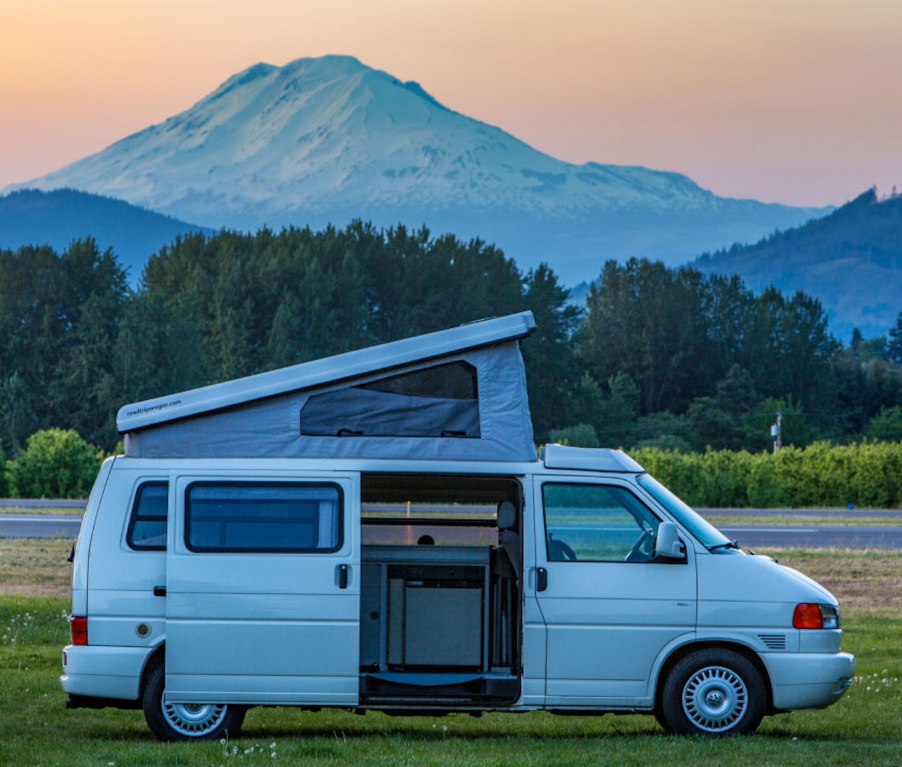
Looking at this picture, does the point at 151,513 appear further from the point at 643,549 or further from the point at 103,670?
the point at 643,549

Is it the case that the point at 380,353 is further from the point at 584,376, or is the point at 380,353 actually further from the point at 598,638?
the point at 584,376

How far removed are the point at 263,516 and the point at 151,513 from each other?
28.8 inches

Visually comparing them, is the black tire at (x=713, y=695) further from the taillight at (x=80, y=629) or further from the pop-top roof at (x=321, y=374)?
the taillight at (x=80, y=629)

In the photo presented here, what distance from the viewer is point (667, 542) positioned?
9.41 m

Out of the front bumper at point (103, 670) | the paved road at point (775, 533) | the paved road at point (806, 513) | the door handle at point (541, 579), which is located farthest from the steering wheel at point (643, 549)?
the paved road at point (806, 513)

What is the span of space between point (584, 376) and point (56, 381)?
41.1 meters

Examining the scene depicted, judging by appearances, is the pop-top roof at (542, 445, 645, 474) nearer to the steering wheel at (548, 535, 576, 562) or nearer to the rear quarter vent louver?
the steering wheel at (548, 535, 576, 562)

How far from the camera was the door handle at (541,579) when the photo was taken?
9453 mm

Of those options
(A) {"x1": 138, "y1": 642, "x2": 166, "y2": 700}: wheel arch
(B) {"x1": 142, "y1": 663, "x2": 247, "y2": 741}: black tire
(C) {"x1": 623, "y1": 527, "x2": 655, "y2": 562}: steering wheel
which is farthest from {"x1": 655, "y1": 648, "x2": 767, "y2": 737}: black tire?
(A) {"x1": 138, "y1": 642, "x2": 166, "y2": 700}: wheel arch

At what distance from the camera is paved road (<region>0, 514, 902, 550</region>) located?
2995cm

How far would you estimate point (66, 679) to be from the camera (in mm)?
9438

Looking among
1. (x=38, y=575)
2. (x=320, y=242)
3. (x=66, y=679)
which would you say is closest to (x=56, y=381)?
(x=320, y=242)

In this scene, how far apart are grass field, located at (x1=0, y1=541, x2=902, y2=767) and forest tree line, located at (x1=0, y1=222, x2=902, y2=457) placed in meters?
63.2

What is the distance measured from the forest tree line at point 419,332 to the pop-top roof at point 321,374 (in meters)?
65.9
